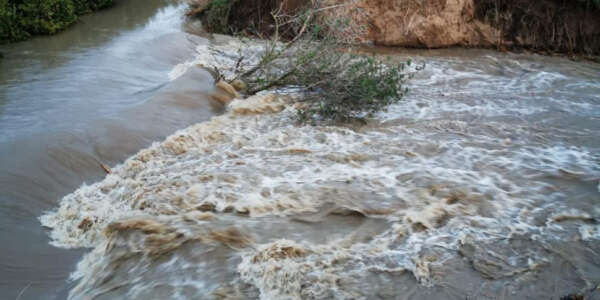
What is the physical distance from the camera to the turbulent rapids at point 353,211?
2.93 meters

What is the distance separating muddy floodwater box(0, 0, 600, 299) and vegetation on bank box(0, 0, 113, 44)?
8.23 feet

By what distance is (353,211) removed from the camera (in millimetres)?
3736

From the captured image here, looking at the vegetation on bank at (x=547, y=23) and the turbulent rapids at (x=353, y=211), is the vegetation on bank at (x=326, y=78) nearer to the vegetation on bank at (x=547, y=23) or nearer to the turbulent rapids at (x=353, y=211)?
the turbulent rapids at (x=353, y=211)

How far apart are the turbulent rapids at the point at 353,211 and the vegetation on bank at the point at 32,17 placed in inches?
215

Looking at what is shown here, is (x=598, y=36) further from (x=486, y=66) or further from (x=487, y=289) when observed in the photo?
(x=487, y=289)

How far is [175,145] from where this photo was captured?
5.08 metres

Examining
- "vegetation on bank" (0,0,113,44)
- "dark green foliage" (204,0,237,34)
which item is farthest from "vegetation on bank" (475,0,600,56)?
"vegetation on bank" (0,0,113,44)

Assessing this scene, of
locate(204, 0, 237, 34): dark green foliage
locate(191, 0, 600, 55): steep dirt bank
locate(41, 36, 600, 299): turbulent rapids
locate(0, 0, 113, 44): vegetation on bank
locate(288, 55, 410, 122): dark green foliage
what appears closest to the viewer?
locate(41, 36, 600, 299): turbulent rapids

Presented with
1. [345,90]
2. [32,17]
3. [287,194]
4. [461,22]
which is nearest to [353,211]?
[287,194]

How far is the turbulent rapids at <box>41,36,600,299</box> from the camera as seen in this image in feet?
9.62

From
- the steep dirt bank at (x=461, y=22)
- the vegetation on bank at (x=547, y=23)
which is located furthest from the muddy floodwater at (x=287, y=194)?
the steep dirt bank at (x=461, y=22)

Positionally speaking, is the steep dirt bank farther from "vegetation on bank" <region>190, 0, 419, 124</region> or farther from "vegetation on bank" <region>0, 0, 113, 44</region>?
"vegetation on bank" <region>0, 0, 113, 44</region>

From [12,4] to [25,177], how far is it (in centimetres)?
659

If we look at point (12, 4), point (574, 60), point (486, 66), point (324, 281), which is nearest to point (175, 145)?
point (324, 281)
